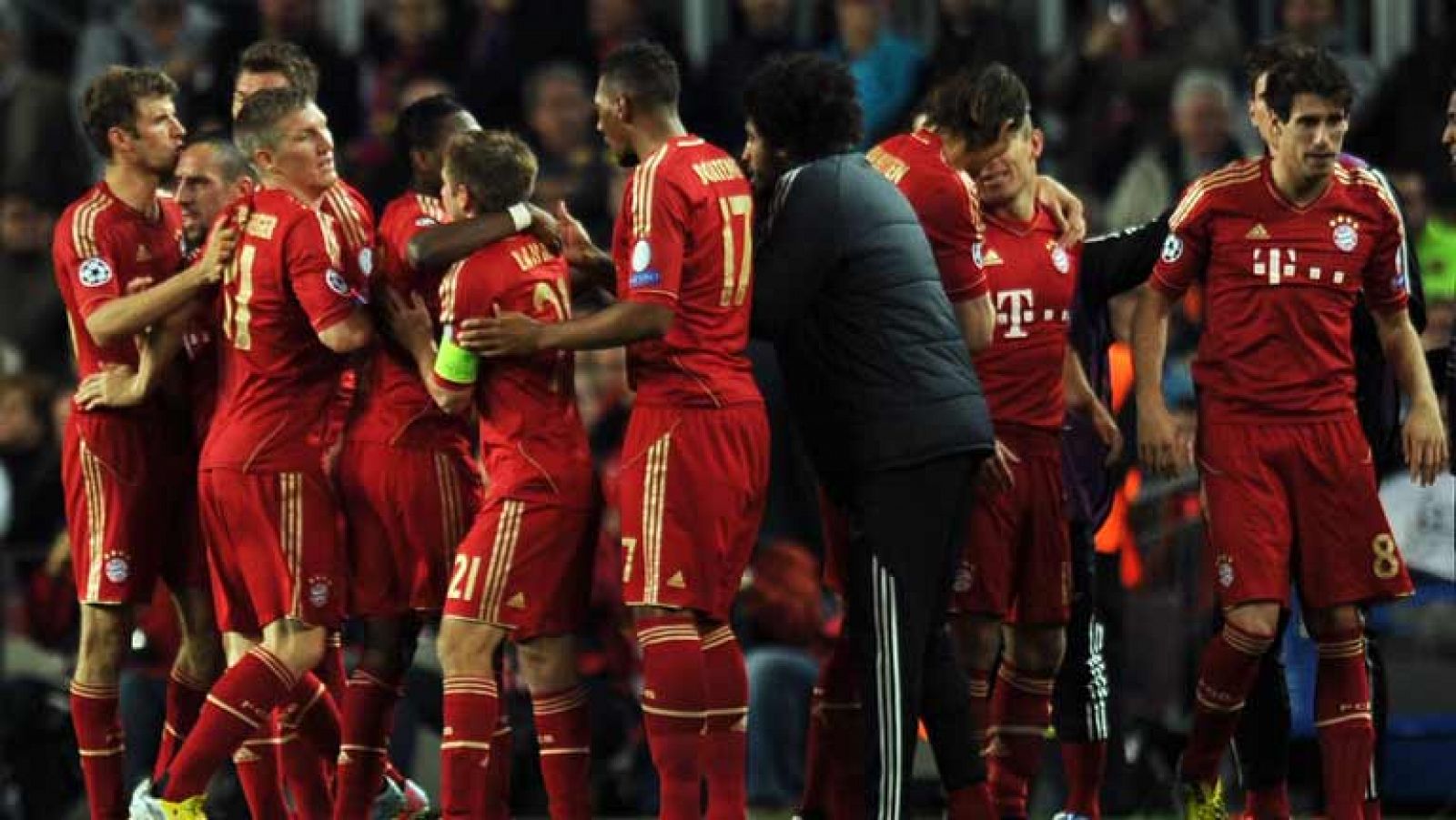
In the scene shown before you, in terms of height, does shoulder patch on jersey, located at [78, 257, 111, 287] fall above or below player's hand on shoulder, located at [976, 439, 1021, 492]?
above

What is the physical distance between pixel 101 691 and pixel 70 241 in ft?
4.63

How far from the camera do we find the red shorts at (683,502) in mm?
8914

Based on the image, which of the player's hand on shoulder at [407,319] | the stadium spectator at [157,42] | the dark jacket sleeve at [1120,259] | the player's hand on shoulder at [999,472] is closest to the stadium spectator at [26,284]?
the stadium spectator at [157,42]

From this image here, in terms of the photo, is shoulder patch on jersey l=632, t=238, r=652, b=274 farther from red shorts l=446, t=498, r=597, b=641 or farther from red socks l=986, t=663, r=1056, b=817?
red socks l=986, t=663, r=1056, b=817

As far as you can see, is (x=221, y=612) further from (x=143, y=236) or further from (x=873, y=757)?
(x=873, y=757)

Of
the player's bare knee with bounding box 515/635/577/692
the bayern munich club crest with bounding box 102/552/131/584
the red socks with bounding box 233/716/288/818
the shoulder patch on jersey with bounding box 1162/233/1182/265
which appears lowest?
the red socks with bounding box 233/716/288/818

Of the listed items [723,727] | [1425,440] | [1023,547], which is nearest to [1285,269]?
[1425,440]

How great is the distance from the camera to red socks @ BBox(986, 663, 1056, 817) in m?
9.86

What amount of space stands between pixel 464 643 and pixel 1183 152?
614 cm

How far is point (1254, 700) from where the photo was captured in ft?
32.6

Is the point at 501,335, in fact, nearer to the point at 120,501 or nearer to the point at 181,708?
the point at 120,501

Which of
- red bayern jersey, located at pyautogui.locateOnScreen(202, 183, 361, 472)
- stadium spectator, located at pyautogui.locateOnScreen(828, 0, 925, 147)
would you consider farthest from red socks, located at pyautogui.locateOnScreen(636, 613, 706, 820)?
Result: stadium spectator, located at pyautogui.locateOnScreen(828, 0, 925, 147)

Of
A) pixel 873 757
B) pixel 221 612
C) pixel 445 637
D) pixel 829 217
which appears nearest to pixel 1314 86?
pixel 829 217

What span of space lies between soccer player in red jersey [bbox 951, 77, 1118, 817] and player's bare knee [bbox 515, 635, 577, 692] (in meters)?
1.23
